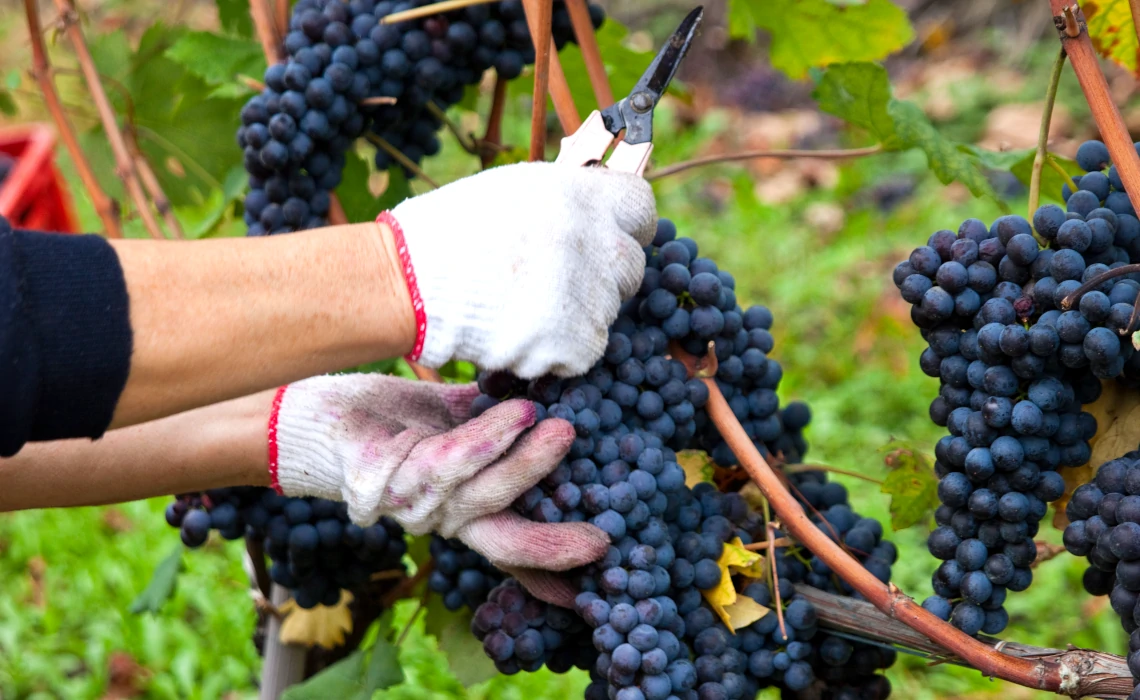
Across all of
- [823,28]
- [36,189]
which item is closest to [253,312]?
[823,28]

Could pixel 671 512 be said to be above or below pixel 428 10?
below

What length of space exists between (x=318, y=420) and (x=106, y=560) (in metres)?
2.33

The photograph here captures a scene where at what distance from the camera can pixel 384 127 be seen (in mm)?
1511

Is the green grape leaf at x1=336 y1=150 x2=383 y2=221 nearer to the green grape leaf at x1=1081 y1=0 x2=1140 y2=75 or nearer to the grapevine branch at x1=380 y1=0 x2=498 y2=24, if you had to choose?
the grapevine branch at x1=380 y1=0 x2=498 y2=24

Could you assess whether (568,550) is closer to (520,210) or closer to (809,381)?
(520,210)

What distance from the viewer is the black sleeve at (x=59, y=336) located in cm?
90

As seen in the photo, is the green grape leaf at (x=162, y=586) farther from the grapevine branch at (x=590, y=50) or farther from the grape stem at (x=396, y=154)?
the grapevine branch at (x=590, y=50)

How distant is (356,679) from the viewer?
55.6 inches

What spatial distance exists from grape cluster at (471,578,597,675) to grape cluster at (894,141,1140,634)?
0.39m

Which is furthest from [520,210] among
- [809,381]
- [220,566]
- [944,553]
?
[809,381]

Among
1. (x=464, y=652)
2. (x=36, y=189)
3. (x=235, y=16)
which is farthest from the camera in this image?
(x=36, y=189)

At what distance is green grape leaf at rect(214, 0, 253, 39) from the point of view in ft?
5.73

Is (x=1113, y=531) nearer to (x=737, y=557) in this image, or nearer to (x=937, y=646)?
(x=937, y=646)

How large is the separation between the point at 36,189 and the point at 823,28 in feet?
11.3
